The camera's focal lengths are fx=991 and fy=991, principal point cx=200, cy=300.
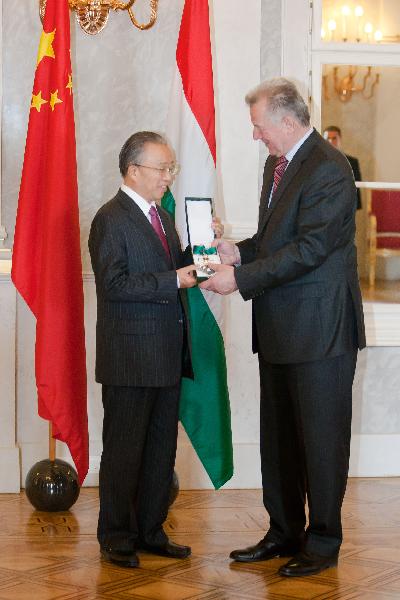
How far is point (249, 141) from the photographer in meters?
4.96

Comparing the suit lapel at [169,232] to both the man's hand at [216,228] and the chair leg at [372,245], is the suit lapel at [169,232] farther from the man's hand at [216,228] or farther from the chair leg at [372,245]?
the chair leg at [372,245]

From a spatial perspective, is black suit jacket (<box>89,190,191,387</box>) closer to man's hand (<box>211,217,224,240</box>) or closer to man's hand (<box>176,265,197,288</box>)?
man's hand (<box>176,265,197,288</box>)

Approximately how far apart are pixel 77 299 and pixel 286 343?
45.0 inches

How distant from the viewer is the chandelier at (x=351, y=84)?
5156 mm

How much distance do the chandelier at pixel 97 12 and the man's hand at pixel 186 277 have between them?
1785 millimetres

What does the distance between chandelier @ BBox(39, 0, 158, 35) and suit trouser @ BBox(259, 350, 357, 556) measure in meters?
2.03

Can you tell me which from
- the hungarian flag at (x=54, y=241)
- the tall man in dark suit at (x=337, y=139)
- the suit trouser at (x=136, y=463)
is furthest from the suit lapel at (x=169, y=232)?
the tall man in dark suit at (x=337, y=139)

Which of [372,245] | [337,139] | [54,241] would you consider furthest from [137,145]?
[372,245]

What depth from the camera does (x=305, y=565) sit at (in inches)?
141

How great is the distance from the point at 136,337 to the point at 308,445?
0.73m

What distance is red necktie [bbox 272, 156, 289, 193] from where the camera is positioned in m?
3.65

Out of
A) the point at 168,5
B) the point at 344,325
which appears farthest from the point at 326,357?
the point at 168,5

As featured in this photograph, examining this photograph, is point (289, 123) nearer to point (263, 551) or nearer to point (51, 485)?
point (263, 551)

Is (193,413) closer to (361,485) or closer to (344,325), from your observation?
(344,325)
